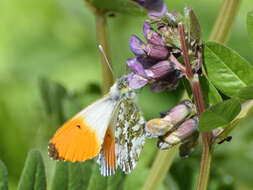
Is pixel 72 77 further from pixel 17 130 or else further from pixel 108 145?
pixel 108 145

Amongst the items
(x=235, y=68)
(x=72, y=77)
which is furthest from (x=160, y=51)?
(x=72, y=77)

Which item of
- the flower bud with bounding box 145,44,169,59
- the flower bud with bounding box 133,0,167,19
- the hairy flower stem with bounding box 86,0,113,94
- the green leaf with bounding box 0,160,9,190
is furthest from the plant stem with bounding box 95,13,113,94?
the green leaf with bounding box 0,160,9,190

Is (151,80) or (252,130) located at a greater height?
(151,80)

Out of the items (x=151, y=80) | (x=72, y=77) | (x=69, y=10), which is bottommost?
(x=72, y=77)

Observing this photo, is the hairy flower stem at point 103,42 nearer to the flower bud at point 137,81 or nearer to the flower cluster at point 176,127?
the flower bud at point 137,81

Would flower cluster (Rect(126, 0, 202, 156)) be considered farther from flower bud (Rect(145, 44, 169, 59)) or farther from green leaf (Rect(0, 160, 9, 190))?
green leaf (Rect(0, 160, 9, 190))

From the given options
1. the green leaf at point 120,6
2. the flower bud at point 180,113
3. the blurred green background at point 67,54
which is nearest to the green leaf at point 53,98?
the blurred green background at point 67,54

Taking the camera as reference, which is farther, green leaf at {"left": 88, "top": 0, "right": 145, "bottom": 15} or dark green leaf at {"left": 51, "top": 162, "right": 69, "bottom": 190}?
green leaf at {"left": 88, "top": 0, "right": 145, "bottom": 15}
